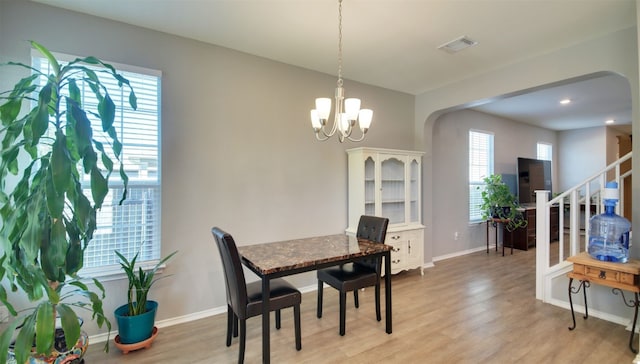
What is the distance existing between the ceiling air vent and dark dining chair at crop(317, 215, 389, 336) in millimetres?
1877

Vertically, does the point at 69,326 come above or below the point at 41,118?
below

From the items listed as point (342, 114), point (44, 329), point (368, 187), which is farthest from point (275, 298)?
point (368, 187)

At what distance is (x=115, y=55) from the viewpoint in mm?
2684

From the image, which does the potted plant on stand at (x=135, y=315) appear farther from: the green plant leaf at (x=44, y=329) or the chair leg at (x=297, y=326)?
the chair leg at (x=297, y=326)

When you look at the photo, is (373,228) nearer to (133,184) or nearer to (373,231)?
(373,231)

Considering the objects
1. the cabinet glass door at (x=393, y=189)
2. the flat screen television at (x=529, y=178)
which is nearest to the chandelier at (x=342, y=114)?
the cabinet glass door at (x=393, y=189)

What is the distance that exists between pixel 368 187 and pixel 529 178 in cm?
463

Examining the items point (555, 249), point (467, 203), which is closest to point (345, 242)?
point (467, 203)

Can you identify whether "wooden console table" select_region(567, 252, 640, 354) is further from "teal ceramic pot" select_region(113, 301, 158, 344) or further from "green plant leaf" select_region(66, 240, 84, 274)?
"green plant leaf" select_region(66, 240, 84, 274)

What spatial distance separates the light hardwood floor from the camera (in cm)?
236

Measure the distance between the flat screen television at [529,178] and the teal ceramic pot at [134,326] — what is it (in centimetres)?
683

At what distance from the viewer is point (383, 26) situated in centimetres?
274

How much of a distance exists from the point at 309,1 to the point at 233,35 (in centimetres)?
93

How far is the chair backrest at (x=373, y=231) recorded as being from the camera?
9.58 feet
